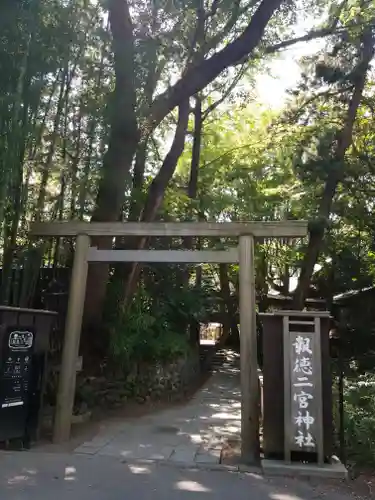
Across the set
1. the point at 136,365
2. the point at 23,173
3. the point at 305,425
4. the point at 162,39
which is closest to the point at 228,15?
the point at 162,39

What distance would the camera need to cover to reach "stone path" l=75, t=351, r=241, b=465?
555cm

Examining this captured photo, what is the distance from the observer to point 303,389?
204 inches

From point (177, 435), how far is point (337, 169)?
24.2 ft

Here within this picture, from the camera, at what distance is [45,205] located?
25.8 ft

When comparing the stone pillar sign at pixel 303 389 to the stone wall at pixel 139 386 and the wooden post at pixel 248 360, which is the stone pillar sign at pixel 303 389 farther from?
the stone wall at pixel 139 386

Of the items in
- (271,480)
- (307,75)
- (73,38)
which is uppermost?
(307,75)

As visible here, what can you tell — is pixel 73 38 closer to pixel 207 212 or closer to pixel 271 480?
pixel 271 480

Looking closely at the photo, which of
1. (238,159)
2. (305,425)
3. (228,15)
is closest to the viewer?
(305,425)

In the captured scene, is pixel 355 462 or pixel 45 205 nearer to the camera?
pixel 355 462

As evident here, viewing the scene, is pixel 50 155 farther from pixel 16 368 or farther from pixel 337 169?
pixel 337 169

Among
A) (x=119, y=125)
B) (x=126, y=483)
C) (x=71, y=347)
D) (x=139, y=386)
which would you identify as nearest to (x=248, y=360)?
(x=126, y=483)

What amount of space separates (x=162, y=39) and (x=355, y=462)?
22.3 ft

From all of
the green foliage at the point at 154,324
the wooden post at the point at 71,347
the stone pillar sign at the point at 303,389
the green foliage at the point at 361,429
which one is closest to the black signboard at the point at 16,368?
the wooden post at the point at 71,347

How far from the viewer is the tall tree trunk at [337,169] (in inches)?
447
